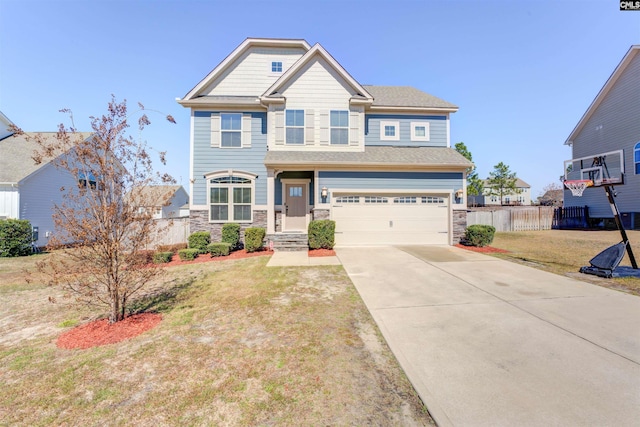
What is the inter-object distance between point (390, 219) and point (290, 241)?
464 centimetres

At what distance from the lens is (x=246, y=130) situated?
→ 12.1 meters

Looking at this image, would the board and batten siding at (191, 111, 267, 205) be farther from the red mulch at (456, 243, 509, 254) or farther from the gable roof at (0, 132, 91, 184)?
the red mulch at (456, 243, 509, 254)

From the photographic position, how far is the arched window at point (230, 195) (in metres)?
11.9

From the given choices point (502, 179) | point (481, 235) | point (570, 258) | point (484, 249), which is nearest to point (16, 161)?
point (481, 235)

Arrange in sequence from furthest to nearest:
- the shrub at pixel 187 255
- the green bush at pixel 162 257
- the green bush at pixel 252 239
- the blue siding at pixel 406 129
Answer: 1. the blue siding at pixel 406 129
2. the green bush at pixel 252 239
3. the shrub at pixel 187 255
4. the green bush at pixel 162 257

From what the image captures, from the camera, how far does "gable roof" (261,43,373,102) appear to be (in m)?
11.6

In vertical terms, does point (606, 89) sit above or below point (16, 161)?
above

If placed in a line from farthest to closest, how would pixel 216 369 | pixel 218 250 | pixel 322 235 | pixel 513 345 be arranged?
pixel 322 235 → pixel 218 250 → pixel 513 345 → pixel 216 369

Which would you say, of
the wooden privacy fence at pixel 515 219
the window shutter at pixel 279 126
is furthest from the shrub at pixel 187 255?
the wooden privacy fence at pixel 515 219

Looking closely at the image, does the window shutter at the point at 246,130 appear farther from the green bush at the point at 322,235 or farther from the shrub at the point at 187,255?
the shrub at the point at 187,255

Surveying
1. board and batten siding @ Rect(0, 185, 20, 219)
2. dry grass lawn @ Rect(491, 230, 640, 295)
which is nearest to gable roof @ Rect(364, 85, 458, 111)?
dry grass lawn @ Rect(491, 230, 640, 295)

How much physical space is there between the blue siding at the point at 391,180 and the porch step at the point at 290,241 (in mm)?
2431

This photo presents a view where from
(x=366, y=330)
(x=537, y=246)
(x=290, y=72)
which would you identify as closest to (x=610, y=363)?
(x=366, y=330)

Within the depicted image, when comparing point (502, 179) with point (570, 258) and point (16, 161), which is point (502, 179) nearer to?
point (570, 258)
